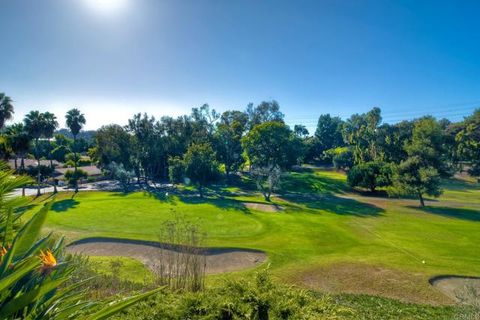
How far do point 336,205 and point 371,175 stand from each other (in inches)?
499

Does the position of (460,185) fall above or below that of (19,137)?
below

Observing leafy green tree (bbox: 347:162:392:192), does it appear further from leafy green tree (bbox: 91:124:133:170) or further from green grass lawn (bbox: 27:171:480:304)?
leafy green tree (bbox: 91:124:133:170)

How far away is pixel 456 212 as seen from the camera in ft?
106

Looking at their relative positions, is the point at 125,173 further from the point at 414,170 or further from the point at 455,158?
the point at 455,158

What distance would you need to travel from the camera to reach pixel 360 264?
57.2 feet

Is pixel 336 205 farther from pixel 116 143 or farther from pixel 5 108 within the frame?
pixel 5 108

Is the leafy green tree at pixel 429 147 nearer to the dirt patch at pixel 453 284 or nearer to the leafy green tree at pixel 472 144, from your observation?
the leafy green tree at pixel 472 144

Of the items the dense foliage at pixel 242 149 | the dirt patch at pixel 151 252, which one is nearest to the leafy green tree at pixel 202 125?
the dense foliage at pixel 242 149

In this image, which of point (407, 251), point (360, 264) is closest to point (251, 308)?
point (360, 264)

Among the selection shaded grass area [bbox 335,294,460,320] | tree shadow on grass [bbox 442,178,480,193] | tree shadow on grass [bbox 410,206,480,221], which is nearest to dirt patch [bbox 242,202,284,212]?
tree shadow on grass [bbox 410,206,480,221]

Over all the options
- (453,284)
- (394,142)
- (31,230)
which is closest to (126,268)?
(31,230)

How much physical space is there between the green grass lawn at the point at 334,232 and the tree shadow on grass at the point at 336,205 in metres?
0.12

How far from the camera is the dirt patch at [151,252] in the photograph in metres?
17.4

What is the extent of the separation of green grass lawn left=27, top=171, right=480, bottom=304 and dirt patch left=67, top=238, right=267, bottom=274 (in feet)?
2.84
